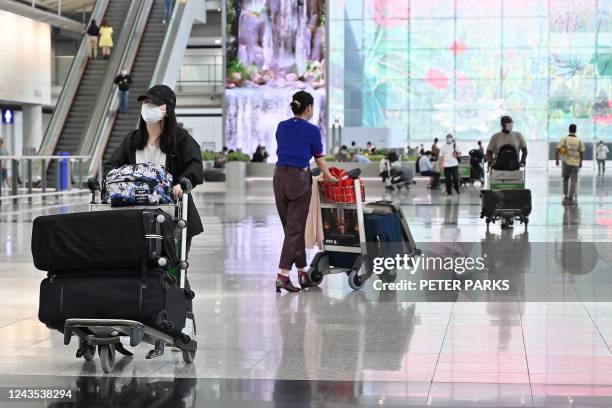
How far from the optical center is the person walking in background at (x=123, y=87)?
31.5 meters

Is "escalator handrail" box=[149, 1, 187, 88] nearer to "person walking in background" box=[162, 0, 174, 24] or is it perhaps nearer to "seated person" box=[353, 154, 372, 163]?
"person walking in background" box=[162, 0, 174, 24]

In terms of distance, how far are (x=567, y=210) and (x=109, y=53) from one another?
16972 millimetres

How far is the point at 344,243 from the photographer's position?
33.8 ft

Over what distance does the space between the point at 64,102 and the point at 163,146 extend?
1004 inches

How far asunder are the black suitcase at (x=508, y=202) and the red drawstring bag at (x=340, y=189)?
670cm

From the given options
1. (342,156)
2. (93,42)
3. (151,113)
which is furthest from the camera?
(342,156)

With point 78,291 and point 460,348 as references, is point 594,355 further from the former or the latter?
point 78,291

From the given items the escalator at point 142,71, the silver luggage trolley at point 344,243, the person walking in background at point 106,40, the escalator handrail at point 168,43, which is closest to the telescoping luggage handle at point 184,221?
the silver luggage trolley at point 344,243

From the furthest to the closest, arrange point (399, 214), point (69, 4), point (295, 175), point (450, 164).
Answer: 1. point (69, 4)
2. point (450, 164)
3. point (399, 214)
4. point (295, 175)

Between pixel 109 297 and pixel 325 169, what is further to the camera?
pixel 325 169

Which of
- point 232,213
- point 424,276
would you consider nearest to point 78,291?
point 424,276

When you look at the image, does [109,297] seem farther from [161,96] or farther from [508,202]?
[508,202]

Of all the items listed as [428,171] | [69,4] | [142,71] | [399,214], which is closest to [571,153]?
[428,171]

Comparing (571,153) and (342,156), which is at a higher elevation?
(571,153)
